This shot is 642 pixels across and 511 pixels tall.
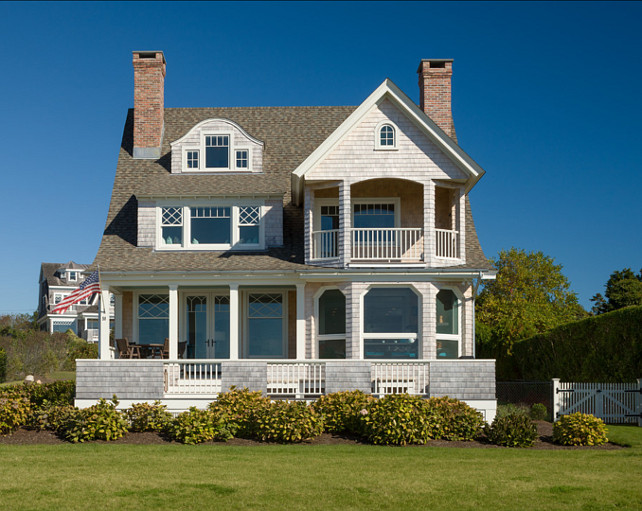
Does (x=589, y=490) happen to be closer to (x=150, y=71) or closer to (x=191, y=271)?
(x=191, y=271)

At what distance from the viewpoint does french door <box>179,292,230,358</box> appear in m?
23.5

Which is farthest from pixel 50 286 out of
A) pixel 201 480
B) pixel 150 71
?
pixel 201 480

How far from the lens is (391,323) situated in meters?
21.5

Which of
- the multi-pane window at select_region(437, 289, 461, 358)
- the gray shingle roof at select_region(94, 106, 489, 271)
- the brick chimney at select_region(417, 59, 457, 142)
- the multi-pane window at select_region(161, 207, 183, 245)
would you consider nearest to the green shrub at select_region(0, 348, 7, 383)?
the gray shingle roof at select_region(94, 106, 489, 271)

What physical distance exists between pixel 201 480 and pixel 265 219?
1226cm

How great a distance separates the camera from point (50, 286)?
76500 millimetres

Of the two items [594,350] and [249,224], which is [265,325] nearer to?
[249,224]

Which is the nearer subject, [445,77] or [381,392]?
[381,392]

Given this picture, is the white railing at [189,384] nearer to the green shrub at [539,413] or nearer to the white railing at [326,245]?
the white railing at [326,245]

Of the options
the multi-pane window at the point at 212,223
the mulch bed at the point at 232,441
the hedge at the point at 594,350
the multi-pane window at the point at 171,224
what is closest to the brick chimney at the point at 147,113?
the multi-pane window at the point at 171,224

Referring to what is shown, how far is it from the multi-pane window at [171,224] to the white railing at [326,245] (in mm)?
4393

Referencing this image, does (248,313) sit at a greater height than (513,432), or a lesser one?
greater

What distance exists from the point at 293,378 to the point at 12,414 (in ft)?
21.5

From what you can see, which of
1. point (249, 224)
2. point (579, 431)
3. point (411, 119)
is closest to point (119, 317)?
point (249, 224)
